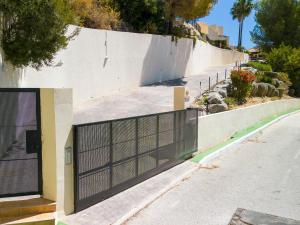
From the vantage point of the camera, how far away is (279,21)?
2110 inches

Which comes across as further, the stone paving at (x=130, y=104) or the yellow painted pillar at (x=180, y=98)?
the stone paving at (x=130, y=104)

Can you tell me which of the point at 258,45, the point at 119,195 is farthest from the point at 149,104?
the point at 258,45

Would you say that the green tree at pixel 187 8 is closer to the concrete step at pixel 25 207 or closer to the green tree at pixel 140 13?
the green tree at pixel 140 13

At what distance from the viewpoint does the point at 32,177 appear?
24.0ft

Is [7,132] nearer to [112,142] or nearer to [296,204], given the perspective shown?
[112,142]

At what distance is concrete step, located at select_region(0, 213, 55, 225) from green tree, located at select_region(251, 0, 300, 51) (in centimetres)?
5042

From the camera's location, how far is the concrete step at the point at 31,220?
6.62m

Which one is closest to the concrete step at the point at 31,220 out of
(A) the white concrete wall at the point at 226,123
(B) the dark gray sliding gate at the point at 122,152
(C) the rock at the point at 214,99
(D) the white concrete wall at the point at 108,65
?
(B) the dark gray sliding gate at the point at 122,152

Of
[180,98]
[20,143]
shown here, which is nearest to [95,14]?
Result: [180,98]

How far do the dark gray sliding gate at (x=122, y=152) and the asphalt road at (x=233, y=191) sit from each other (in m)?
0.91

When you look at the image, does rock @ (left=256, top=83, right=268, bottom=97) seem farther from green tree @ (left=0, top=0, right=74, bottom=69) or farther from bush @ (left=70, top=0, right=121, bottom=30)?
green tree @ (left=0, top=0, right=74, bottom=69)

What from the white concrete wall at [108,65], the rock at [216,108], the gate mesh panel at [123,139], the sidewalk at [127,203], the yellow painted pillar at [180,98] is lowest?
the sidewalk at [127,203]

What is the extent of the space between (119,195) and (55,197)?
7.05 ft

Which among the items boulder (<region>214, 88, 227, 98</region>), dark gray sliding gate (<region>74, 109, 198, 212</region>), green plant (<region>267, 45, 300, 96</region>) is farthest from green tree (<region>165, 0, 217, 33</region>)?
dark gray sliding gate (<region>74, 109, 198, 212</region>)
